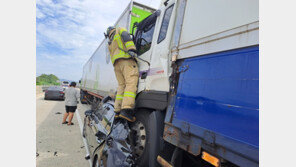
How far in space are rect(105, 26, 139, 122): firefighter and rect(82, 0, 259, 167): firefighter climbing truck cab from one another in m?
0.19

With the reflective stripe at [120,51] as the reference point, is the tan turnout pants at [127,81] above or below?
below

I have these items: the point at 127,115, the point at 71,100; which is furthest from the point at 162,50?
the point at 71,100

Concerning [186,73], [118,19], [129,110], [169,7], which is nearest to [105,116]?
[129,110]

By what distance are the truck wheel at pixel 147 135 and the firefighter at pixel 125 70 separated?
0.20 m

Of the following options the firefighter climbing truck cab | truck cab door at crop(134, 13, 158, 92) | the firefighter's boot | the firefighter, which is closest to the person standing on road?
the firefighter

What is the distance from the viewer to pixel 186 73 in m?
2.07

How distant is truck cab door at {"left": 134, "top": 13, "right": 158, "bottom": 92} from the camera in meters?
A: 3.02

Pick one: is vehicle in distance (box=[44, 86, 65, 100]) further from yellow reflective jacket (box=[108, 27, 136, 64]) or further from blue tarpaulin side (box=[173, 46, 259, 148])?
blue tarpaulin side (box=[173, 46, 259, 148])

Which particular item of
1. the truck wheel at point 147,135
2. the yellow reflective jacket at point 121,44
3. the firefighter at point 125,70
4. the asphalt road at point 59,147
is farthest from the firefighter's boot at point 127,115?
the asphalt road at point 59,147

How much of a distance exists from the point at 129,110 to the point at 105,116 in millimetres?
809

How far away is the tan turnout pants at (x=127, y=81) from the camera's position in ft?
9.65

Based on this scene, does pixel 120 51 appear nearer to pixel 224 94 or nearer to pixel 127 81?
pixel 127 81

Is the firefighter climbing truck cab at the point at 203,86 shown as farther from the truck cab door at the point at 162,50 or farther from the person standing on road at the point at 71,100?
the person standing on road at the point at 71,100

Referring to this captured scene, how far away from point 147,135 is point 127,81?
3.32 feet
